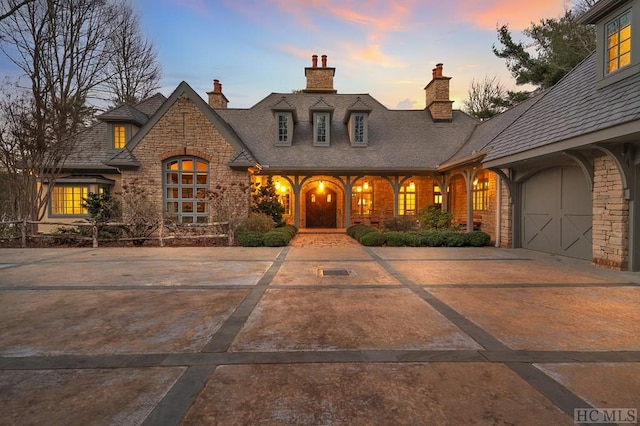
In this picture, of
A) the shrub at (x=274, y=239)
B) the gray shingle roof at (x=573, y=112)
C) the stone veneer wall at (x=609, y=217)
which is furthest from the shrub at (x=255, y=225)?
the stone veneer wall at (x=609, y=217)

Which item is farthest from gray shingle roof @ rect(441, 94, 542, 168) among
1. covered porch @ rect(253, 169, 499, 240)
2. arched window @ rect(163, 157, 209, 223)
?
arched window @ rect(163, 157, 209, 223)

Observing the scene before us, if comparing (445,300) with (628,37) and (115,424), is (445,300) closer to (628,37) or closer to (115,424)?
(115,424)

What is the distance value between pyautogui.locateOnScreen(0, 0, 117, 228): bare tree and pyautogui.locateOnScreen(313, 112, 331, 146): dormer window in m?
10.9

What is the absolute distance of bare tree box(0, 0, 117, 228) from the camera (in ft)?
42.9

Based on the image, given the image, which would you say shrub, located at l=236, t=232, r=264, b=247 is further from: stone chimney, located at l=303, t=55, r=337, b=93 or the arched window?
stone chimney, located at l=303, t=55, r=337, b=93

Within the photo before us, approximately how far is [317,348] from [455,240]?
32.8 feet

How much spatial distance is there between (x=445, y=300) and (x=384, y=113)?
16.8 meters

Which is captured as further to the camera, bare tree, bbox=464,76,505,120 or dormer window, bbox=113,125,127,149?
bare tree, bbox=464,76,505,120

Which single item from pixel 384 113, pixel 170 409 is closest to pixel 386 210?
pixel 384 113

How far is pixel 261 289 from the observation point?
5918mm

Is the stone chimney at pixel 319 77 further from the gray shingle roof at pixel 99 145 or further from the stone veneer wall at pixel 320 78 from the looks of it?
the gray shingle roof at pixel 99 145

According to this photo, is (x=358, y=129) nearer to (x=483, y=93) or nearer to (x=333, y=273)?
(x=333, y=273)
